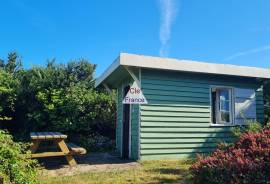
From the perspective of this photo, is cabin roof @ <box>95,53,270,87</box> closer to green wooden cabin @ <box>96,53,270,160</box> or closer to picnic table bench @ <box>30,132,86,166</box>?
green wooden cabin @ <box>96,53,270,160</box>

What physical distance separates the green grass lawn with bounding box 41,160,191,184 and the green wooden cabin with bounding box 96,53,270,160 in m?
1.34

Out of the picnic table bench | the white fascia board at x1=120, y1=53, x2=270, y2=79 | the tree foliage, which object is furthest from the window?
the tree foliage

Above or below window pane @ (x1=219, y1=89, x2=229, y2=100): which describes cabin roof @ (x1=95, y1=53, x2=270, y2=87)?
above

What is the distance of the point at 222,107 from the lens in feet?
32.1

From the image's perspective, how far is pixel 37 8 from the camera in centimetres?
1061

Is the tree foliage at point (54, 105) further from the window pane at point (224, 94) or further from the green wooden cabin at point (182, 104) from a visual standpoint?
the window pane at point (224, 94)

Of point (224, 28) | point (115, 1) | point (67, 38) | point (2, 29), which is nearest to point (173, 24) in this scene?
point (224, 28)

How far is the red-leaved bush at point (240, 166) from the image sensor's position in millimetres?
4207

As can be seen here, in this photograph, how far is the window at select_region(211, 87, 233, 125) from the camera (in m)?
9.70

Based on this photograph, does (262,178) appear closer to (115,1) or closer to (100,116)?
(115,1)

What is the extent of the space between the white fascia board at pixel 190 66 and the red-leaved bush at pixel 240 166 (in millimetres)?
3651

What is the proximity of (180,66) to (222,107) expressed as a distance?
225cm

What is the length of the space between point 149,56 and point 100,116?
215 inches

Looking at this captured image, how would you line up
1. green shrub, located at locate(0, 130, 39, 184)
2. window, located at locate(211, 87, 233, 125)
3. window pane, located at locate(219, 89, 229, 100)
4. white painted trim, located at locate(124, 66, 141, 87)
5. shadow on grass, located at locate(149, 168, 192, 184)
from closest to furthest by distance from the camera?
green shrub, located at locate(0, 130, 39, 184)
shadow on grass, located at locate(149, 168, 192, 184)
white painted trim, located at locate(124, 66, 141, 87)
window, located at locate(211, 87, 233, 125)
window pane, located at locate(219, 89, 229, 100)
